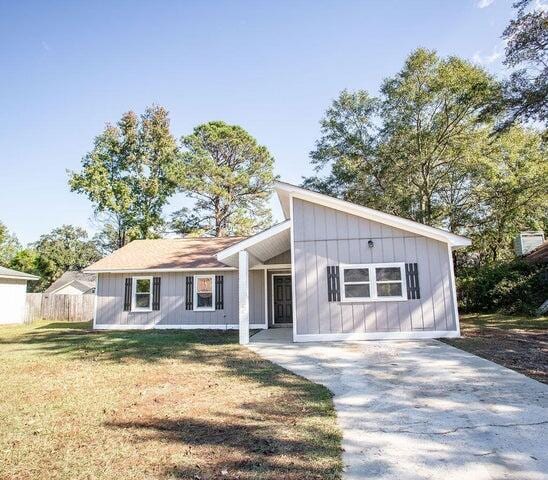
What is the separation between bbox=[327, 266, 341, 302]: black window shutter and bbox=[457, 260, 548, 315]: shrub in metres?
9.69

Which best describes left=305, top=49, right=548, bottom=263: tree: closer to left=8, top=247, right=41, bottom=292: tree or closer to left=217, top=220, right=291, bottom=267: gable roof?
left=217, top=220, right=291, bottom=267: gable roof

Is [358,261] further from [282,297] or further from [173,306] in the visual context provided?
[173,306]

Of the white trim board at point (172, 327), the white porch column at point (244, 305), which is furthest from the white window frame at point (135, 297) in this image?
the white porch column at point (244, 305)

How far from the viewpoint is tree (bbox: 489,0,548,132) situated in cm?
1171

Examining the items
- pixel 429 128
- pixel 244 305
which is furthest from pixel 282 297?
pixel 429 128

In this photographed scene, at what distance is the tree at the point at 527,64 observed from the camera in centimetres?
1171

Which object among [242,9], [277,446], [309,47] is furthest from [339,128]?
[277,446]

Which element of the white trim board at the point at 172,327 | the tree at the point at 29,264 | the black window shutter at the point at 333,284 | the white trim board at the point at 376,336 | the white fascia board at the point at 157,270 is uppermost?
the tree at the point at 29,264

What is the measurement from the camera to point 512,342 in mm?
8711

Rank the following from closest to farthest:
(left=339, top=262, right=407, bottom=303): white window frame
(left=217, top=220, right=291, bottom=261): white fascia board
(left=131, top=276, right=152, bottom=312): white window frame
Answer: (left=339, top=262, right=407, bottom=303): white window frame → (left=217, top=220, right=291, bottom=261): white fascia board → (left=131, top=276, right=152, bottom=312): white window frame

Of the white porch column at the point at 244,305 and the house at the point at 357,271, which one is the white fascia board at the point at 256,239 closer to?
the house at the point at 357,271

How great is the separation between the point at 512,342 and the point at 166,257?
12984 millimetres

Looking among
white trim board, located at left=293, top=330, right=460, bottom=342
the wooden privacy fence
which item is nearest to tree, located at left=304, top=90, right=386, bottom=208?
white trim board, located at left=293, top=330, right=460, bottom=342

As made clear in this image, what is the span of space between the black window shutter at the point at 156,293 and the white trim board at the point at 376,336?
7.37 metres
